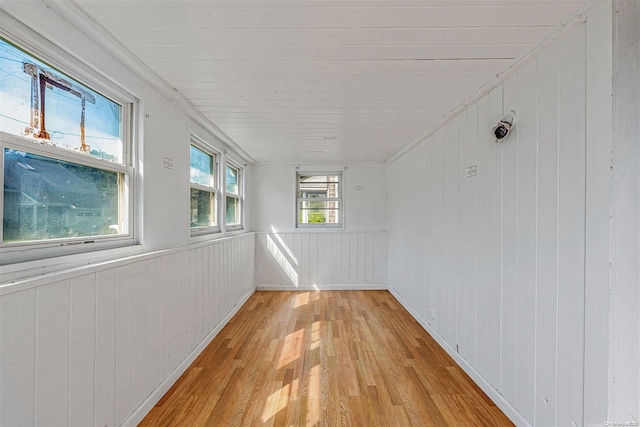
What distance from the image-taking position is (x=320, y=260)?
471 centimetres

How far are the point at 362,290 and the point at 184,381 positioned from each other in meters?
3.14

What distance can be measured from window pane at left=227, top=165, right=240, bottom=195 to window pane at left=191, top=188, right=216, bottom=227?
28.8 inches

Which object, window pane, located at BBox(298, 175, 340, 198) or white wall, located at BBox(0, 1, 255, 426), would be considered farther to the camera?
window pane, located at BBox(298, 175, 340, 198)

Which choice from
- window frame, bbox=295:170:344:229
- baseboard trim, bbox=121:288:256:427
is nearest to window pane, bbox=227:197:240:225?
window frame, bbox=295:170:344:229

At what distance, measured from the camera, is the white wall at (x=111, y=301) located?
1.04m

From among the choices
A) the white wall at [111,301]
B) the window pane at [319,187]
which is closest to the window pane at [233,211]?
the window pane at [319,187]

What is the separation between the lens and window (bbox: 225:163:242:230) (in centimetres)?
389

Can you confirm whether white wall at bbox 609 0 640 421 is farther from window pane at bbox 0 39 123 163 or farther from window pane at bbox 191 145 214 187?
window pane at bbox 191 145 214 187

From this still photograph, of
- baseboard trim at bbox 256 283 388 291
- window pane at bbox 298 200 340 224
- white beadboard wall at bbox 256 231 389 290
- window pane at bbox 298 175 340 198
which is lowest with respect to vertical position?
baseboard trim at bbox 256 283 388 291

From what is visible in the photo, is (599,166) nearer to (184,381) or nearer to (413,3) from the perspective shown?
(413,3)

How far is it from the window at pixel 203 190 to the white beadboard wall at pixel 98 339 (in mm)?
526

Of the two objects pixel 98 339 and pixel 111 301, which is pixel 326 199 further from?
pixel 98 339

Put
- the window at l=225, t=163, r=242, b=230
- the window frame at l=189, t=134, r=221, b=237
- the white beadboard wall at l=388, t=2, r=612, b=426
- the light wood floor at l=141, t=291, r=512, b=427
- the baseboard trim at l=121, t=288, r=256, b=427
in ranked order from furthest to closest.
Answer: the window at l=225, t=163, r=242, b=230 < the window frame at l=189, t=134, r=221, b=237 < the light wood floor at l=141, t=291, r=512, b=427 < the baseboard trim at l=121, t=288, r=256, b=427 < the white beadboard wall at l=388, t=2, r=612, b=426

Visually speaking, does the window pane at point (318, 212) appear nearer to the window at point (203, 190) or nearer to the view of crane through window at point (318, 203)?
the view of crane through window at point (318, 203)
